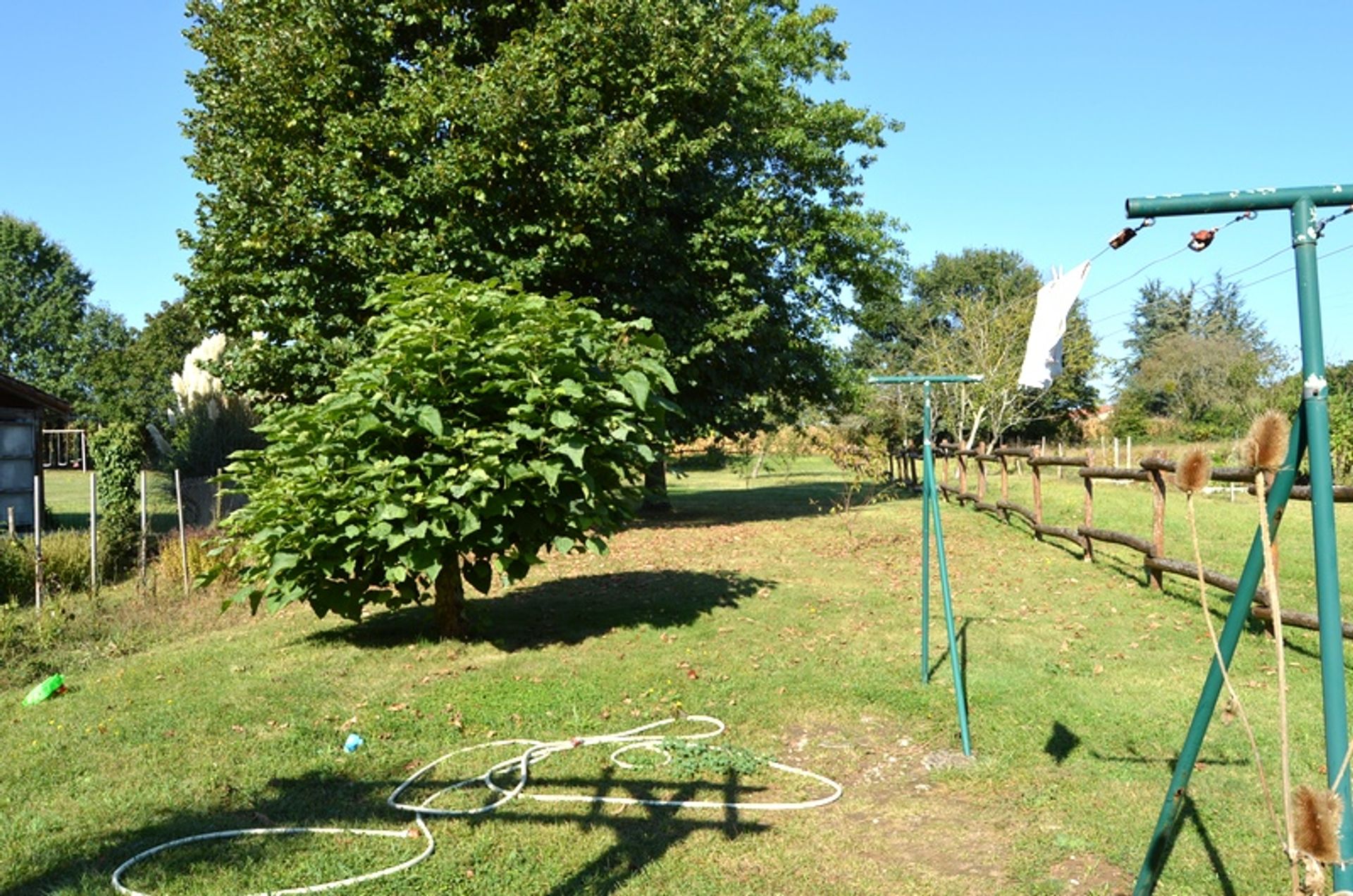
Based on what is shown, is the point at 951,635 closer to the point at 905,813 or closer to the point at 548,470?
the point at 905,813

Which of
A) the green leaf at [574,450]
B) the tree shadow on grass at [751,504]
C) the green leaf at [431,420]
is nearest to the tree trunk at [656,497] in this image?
the tree shadow on grass at [751,504]

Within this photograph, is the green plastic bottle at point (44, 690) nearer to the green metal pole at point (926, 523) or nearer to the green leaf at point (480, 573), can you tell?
the green leaf at point (480, 573)

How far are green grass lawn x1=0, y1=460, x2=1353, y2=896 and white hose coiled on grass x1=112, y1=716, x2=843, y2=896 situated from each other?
8cm

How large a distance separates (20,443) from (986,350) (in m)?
26.3

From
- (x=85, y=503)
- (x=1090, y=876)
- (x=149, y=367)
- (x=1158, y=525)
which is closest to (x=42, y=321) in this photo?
(x=149, y=367)

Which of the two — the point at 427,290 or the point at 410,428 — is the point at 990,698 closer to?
the point at 410,428

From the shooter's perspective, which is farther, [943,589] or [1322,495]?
[943,589]

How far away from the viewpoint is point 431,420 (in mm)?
7602

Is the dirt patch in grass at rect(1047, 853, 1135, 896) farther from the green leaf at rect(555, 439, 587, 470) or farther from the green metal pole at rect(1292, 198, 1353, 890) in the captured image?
the green leaf at rect(555, 439, 587, 470)

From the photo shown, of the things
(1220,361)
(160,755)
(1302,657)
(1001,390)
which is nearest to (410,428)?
(160,755)

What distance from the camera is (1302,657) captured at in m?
7.88

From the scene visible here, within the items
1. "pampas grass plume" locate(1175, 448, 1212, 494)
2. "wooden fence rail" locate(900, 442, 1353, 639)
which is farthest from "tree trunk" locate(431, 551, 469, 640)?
"pampas grass plume" locate(1175, 448, 1212, 494)

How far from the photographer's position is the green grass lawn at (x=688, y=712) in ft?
15.1

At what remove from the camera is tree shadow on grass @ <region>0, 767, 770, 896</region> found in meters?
4.48
